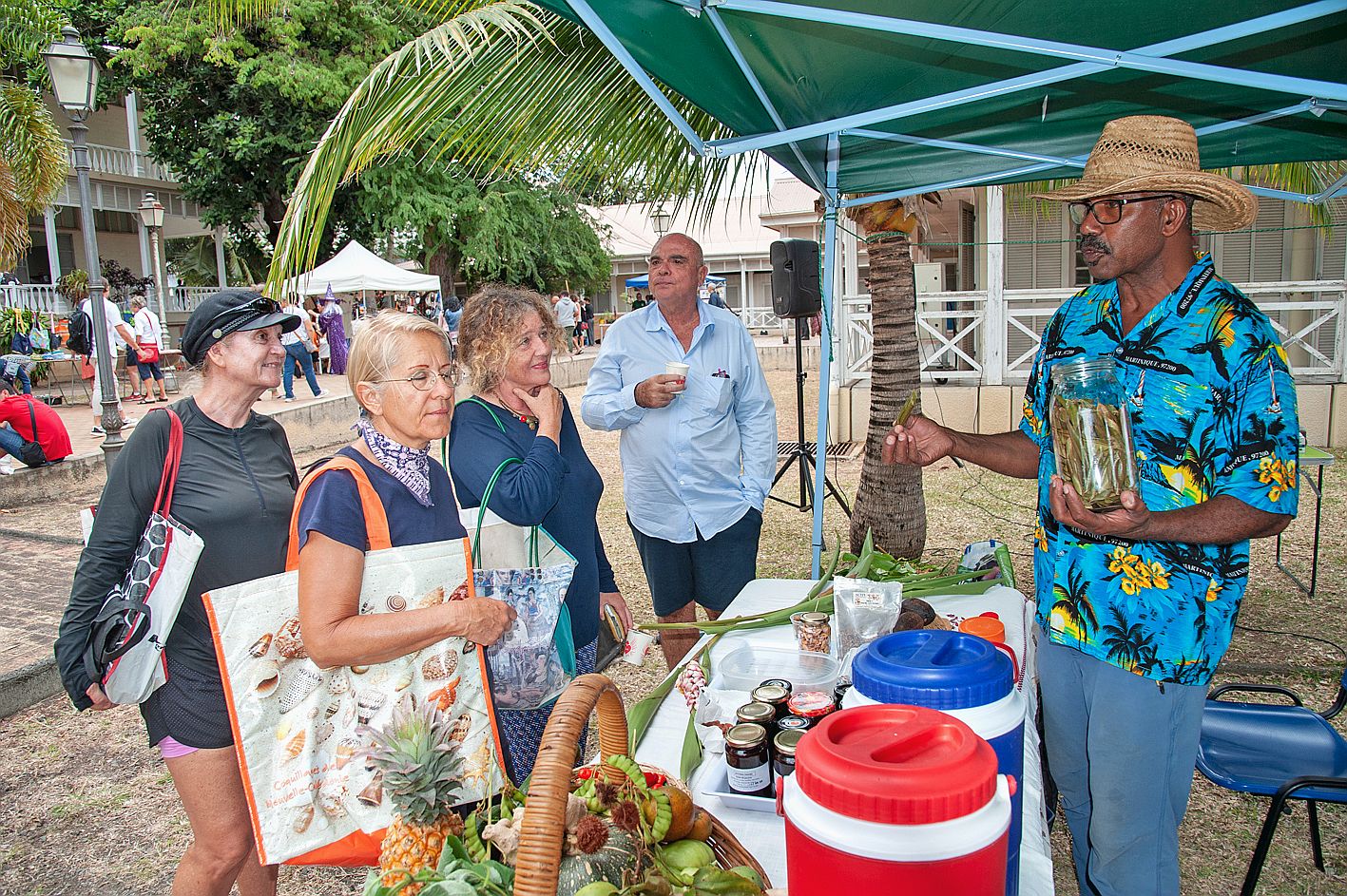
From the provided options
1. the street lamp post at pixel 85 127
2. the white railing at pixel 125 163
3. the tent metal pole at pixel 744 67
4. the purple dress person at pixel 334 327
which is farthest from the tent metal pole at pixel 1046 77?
the white railing at pixel 125 163

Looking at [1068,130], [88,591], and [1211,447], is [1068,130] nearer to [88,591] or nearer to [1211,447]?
[1211,447]

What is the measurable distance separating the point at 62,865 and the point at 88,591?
74.4 inches

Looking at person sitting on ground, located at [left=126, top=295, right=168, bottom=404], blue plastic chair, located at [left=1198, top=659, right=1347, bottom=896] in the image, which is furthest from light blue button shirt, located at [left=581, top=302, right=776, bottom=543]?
person sitting on ground, located at [left=126, top=295, right=168, bottom=404]

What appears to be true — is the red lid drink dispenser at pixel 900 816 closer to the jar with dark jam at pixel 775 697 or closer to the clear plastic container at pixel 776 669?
the jar with dark jam at pixel 775 697

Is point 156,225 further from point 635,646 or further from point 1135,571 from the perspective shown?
point 1135,571

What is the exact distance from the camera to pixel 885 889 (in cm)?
88

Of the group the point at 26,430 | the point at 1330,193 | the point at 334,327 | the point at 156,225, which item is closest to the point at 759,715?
the point at 1330,193

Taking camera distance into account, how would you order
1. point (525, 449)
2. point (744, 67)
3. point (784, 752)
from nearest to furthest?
1. point (784, 752)
2. point (525, 449)
3. point (744, 67)

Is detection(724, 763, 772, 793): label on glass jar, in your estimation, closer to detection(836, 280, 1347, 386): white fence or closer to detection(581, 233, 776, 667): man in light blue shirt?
detection(581, 233, 776, 667): man in light blue shirt

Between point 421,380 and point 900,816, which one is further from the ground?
point 421,380

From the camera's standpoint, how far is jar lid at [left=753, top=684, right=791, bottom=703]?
71.6 inches

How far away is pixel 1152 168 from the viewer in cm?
197

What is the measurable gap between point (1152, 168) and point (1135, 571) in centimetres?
91

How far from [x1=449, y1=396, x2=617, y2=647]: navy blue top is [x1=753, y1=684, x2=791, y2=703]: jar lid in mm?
887
